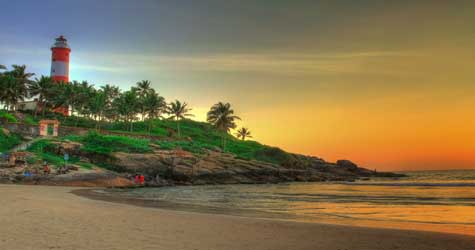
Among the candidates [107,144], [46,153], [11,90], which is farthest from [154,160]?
[11,90]

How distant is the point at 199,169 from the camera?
66562 mm

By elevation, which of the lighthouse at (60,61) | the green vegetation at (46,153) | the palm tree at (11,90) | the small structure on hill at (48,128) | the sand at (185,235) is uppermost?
the lighthouse at (60,61)

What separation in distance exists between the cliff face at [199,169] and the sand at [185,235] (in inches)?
1591

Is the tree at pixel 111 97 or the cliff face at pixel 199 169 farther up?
the tree at pixel 111 97

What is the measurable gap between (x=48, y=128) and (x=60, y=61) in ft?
129

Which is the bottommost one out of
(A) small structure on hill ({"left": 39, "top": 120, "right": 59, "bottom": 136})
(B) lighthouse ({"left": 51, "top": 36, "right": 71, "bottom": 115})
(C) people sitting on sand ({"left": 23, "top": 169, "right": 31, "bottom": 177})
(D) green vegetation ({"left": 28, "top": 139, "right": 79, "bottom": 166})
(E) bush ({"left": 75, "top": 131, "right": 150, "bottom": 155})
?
(C) people sitting on sand ({"left": 23, "top": 169, "right": 31, "bottom": 177})

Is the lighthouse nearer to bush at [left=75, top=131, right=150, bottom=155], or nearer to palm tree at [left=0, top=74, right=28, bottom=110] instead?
palm tree at [left=0, top=74, right=28, bottom=110]

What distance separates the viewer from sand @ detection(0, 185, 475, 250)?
10853mm

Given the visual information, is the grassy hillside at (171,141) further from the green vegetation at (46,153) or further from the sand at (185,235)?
the sand at (185,235)

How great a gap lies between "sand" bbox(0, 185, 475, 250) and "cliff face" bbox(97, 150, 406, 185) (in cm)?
4041

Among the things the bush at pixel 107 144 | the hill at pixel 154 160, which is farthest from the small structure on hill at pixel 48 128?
the bush at pixel 107 144

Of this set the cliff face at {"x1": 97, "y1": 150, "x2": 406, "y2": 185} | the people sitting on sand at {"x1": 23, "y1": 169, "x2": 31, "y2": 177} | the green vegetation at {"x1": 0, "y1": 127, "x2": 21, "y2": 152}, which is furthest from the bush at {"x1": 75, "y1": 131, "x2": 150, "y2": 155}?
the people sitting on sand at {"x1": 23, "y1": 169, "x2": 31, "y2": 177}

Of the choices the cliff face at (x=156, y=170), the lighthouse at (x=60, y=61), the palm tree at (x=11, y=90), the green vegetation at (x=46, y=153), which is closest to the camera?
the cliff face at (x=156, y=170)

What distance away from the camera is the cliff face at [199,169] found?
2347 inches
